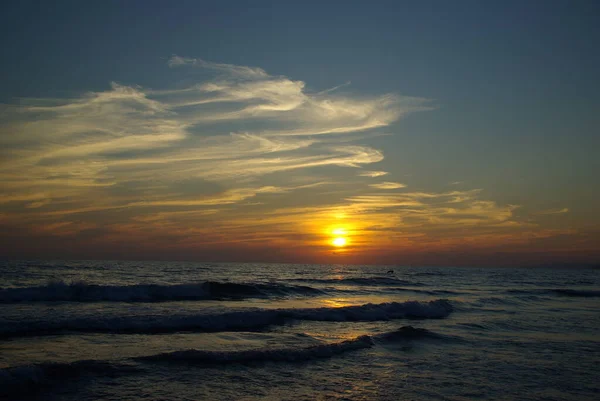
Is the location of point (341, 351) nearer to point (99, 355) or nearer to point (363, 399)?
point (363, 399)

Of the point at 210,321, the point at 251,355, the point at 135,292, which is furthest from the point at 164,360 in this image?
the point at 135,292

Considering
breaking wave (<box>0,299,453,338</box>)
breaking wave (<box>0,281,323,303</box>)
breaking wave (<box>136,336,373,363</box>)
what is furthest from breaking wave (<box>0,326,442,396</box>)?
breaking wave (<box>0,281,323,303</box>)

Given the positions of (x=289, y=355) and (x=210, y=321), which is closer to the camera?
(x=289, y=355)

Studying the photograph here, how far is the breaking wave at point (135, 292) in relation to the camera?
2548 centimetres

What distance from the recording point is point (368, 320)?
21.7 m

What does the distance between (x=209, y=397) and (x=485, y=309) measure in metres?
22.5

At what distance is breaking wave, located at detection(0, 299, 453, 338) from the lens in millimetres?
15414

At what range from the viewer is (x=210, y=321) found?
58.3 feet

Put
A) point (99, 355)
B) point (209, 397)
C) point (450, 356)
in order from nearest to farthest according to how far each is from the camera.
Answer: point (209, 397) < point (99, 355) < point (450, 356)

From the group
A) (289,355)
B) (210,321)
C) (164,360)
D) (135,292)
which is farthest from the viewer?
(135,292)

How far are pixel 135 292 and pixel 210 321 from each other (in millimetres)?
13128

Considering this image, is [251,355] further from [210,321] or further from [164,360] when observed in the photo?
[210,321]

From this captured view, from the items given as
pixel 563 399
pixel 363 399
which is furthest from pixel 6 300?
pixel 563 399

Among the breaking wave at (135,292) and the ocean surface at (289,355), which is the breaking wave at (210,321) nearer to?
the ocean surface at (289,355)
